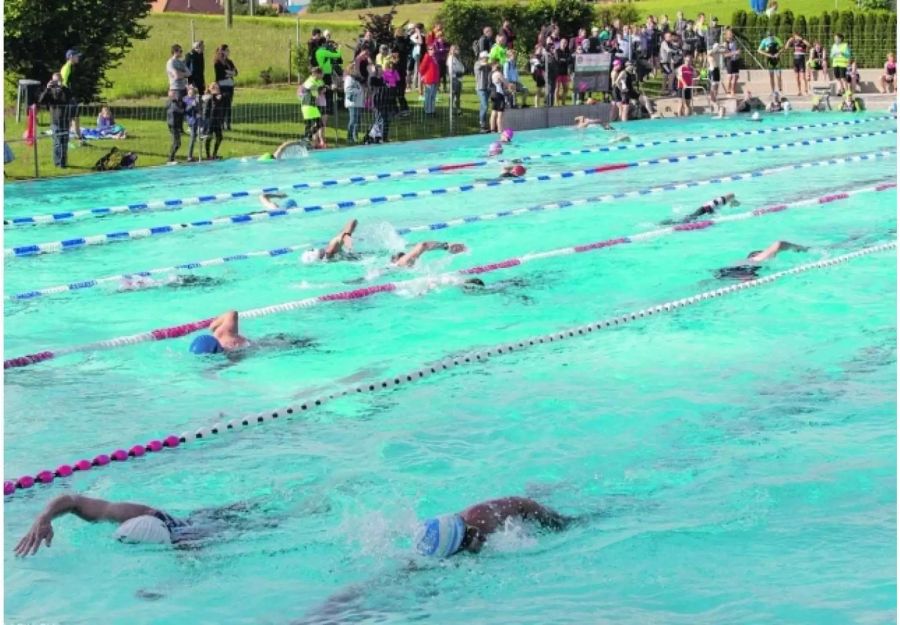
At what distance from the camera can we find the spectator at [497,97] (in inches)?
948

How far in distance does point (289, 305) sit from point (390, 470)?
12.4 feet

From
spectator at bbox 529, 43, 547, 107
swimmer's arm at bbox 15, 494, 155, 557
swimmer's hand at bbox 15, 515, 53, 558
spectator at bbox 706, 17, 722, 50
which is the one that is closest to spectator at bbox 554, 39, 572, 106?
spectator at bbox 529, 43, 547, 107

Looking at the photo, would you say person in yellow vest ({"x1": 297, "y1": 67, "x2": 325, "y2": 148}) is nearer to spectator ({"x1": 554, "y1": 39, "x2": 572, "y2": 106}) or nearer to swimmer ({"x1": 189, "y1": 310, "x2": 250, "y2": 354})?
spectator ({"x1": 554, "y1": 39, "x2": 572, "y2": 106})

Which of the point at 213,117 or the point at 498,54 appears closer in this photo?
the point at 213,117

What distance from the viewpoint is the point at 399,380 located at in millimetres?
9391

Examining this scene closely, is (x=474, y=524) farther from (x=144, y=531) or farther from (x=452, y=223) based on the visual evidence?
(x=452, y=223)

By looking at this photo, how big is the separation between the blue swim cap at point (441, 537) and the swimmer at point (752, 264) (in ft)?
21.8

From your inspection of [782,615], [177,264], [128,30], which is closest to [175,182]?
[177,264]

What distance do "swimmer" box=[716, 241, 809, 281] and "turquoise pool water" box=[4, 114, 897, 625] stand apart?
200 mm

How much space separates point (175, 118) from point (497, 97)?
21.1 feet

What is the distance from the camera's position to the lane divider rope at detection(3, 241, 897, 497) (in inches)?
303

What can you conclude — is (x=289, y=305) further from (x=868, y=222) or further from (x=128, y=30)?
(x=128, y=30)

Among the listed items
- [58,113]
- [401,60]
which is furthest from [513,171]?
[401,60]

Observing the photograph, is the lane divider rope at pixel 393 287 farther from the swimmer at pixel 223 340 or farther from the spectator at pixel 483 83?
the spectator at pixel 483 83
